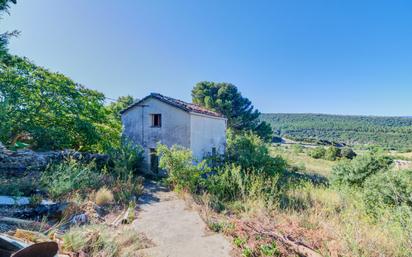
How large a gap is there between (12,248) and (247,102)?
96.8 feet

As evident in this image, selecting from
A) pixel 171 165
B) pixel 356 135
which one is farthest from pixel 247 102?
pixel 356 135

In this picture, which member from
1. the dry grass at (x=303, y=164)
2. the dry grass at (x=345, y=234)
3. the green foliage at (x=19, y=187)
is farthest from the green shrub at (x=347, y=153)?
the green foliage at (x=19, y=187)

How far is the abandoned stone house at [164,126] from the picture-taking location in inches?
511

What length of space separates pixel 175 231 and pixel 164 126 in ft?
28.3

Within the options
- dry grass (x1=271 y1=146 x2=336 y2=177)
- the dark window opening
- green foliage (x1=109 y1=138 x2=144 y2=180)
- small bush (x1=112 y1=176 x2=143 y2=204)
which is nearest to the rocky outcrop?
green foliage (x1=109 y1=138 x2=144 y2=180)

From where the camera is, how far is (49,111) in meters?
12.0

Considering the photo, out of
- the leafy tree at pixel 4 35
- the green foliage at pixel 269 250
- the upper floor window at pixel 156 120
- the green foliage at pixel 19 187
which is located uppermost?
the leafy tree at pixel 4 35

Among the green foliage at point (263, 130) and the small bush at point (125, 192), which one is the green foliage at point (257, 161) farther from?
the green foliage at point (263, 130)

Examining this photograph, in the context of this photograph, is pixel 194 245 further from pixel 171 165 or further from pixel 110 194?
pixel 171 165

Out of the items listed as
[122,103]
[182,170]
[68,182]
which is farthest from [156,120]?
[122,103]

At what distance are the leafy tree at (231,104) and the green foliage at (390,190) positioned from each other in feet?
67.9

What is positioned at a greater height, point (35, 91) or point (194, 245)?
point (35, 91)

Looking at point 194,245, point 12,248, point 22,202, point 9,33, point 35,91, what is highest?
point 9,33

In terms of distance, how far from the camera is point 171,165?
9.61 m
